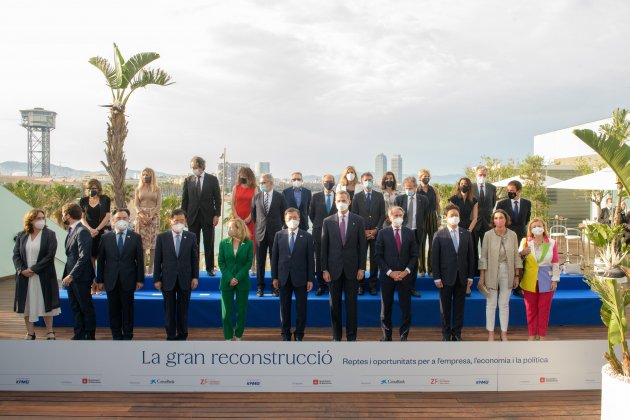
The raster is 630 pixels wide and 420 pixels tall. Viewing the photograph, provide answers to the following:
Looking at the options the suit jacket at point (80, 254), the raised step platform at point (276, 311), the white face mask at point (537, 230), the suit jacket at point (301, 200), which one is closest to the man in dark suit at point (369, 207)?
the suit jacket at point (301, 200)

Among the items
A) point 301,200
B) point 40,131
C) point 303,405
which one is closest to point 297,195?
point 301,200

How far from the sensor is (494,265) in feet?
17.0

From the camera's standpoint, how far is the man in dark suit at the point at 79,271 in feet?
17.1

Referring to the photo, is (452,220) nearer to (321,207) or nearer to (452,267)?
(452,267)

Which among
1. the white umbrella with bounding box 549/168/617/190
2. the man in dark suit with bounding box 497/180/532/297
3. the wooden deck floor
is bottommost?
the wooden deck floor

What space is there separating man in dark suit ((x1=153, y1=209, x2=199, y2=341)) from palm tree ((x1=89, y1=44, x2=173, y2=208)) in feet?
12.0

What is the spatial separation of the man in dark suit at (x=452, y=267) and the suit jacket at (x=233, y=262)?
6.82 feet

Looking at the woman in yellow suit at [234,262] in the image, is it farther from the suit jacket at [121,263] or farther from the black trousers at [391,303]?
the black trousers at [391,303]

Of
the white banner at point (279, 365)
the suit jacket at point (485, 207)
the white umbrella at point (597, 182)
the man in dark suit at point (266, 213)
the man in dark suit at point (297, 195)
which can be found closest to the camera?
the white banner at point (279, 365)

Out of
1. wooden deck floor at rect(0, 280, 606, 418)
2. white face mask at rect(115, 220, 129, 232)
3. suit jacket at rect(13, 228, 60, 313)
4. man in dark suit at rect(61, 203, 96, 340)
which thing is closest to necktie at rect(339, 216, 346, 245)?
wooden deck floor at rect(0, 280, 606, 418)

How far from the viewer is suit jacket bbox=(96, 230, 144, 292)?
5145 mm

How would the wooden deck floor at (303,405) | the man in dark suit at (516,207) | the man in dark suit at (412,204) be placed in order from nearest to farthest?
the wooden deck floor at (303,405)
the man in dark suit at (412,204)
the man in dark suit at (516,207)

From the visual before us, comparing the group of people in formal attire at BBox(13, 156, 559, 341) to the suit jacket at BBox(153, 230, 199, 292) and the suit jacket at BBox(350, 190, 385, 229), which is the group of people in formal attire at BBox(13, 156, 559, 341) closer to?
the suit jacket at BBox(153, 230, 199, 292)

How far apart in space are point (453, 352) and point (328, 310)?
241cm
